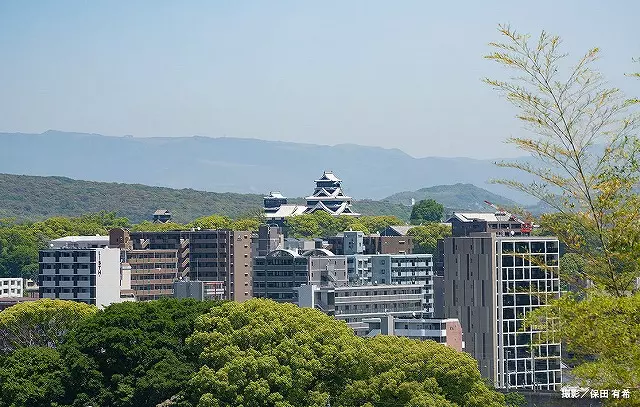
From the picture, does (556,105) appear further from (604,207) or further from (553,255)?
(553,255)

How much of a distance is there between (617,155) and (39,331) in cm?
3392

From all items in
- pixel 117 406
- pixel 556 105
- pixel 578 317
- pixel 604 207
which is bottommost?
pixel 117 406

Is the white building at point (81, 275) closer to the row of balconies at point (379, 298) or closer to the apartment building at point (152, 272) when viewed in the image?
the apartment building at point (152, 272)

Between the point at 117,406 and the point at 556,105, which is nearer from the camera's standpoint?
the point at 556,105

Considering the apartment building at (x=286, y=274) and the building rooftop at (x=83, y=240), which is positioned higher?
the building rooftop at (x=83, y=240)

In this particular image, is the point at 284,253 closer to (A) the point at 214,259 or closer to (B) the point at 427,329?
(A) the point at 214,259

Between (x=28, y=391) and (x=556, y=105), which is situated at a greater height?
(x=556, y=105)

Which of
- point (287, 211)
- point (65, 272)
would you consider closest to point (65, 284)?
point (65, 272)

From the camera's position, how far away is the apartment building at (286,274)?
74.1 meters

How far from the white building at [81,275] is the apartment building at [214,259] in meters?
13.5

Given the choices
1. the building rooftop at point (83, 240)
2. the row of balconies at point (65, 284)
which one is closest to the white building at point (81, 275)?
the row of balconies at point (65, 284)

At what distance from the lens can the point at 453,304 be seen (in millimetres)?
56250

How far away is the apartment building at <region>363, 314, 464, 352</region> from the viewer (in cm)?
5241

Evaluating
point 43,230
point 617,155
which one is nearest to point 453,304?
Result: point 617,155
